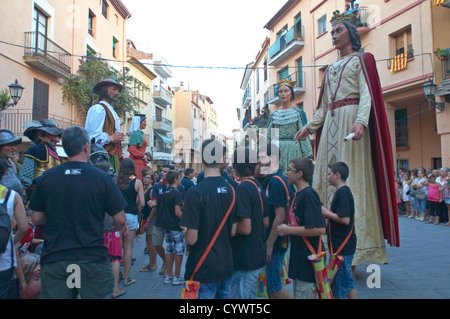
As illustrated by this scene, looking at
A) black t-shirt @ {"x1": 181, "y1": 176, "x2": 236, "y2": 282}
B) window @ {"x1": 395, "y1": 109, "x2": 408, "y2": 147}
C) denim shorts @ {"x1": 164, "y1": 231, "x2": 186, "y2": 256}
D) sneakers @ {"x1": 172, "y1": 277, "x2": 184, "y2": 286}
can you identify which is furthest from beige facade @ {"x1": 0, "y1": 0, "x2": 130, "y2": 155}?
window @ {"x1": 395, "y1": 109, "x2": 408, "y2": 147}

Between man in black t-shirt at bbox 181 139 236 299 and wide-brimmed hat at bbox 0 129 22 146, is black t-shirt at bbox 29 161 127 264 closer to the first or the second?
man in black t-shirt at bbox 181 139 236 299

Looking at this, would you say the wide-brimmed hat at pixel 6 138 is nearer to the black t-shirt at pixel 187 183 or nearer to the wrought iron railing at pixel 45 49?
the black t-shirt at pixel 187 183

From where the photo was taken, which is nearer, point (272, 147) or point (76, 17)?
point (272, 147)

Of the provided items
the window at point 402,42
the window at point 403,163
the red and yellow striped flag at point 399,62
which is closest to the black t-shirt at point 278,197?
the window at point 402,42

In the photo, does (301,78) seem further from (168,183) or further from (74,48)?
(168,183)

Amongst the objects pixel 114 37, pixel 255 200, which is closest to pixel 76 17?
pixel 114 37

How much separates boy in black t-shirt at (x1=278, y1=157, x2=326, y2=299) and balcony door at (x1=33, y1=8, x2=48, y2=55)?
15.2 metres

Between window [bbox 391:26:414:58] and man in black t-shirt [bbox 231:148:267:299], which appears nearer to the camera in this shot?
man in black t-shirt [bbox 231:148:267:299]

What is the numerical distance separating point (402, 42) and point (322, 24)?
6.68 meters

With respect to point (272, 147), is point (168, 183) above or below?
below

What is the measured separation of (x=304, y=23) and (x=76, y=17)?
13.5 m

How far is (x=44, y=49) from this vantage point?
15.3 metres

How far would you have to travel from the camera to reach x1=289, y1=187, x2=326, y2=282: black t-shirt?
8.80ft

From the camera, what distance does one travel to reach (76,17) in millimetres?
18406
